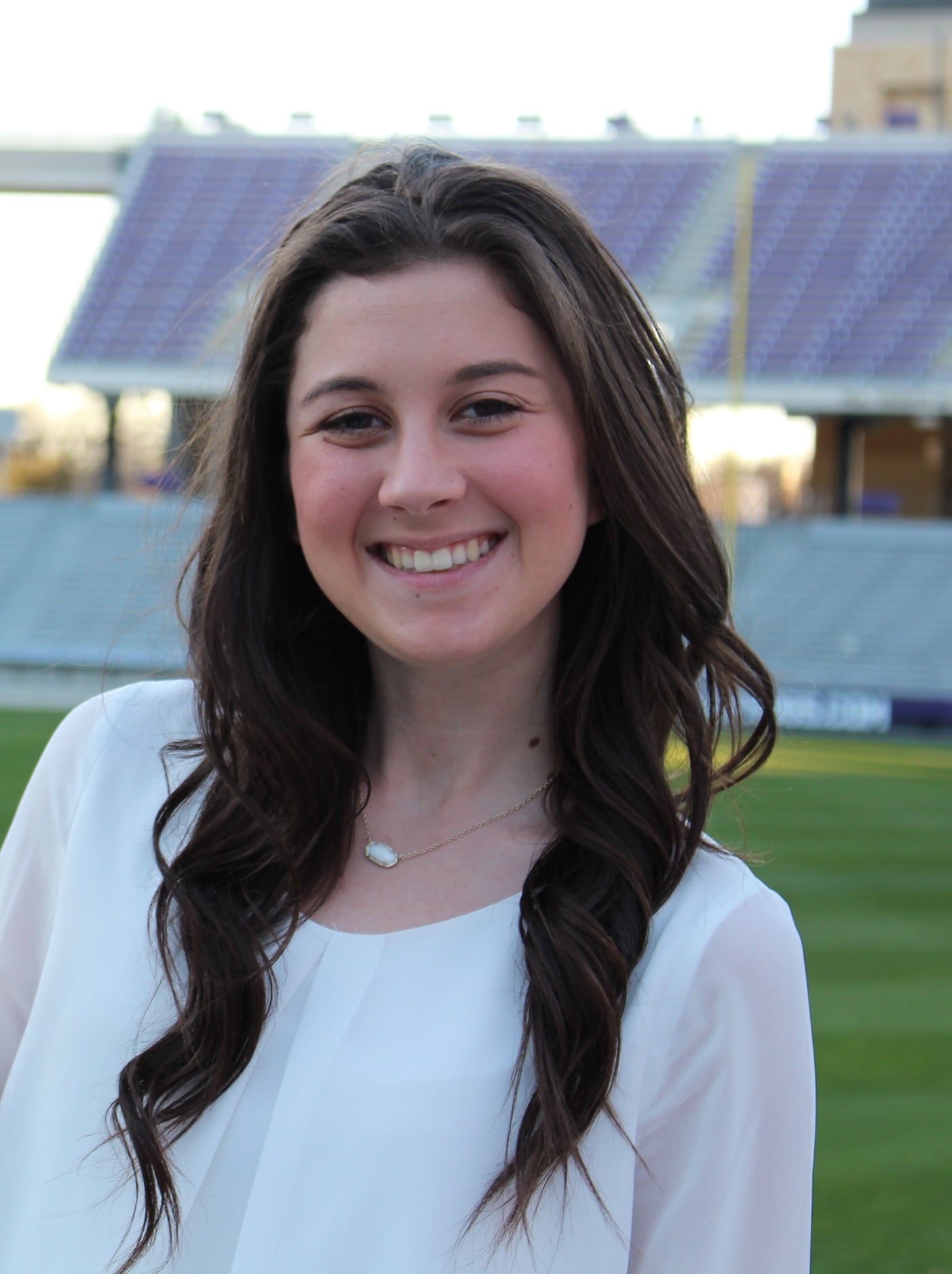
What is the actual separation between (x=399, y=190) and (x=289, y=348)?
0.18 metres

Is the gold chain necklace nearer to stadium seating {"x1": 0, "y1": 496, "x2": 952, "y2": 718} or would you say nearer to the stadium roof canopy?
stadium seating {"x1": 0, "y1": 496, "x2": 952, "y2": 718}

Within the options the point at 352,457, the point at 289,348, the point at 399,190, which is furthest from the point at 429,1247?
the point at 399,190

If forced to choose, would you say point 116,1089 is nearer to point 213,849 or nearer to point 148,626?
Answer: point 213,849

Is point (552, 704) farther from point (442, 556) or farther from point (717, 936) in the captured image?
point (717, 936)

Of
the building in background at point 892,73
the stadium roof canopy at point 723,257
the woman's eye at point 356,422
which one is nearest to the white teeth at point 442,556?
the woman's eye at point 356,422

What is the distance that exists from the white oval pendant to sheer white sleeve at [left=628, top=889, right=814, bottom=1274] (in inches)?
13.4

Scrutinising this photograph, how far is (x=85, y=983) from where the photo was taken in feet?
4.88

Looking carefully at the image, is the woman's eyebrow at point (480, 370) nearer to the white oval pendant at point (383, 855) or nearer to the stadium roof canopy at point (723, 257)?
the white oval pendant at point (383, 855)

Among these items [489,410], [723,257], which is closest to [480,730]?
[489,410]

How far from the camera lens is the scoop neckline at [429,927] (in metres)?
1.49

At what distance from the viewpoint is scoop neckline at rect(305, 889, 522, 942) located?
1489 mm

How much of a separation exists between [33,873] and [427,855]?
39 cm

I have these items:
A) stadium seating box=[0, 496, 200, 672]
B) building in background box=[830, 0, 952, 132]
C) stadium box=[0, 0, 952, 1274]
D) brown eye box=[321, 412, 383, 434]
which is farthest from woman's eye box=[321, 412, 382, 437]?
building in background box=[830, 0, 952, 132]

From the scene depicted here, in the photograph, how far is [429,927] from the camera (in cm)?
149
